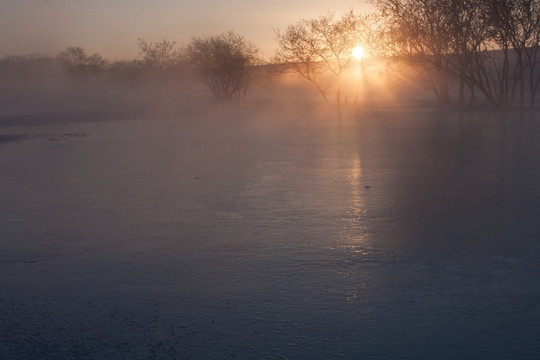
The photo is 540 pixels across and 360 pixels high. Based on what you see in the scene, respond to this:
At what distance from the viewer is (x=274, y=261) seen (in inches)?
212

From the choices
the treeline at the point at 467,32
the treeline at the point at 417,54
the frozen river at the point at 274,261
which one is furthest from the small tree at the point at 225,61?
the frozen river at the point at 274,261

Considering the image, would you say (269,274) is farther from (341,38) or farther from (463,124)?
(341,38)

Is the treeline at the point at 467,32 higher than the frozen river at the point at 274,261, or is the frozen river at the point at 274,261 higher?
the treeline at the point at 467,32

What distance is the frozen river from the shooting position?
3.79 m

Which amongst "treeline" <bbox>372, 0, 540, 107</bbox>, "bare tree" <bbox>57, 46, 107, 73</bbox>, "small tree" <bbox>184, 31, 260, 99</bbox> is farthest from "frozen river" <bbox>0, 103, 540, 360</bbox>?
"bare tree" <bbox>57, 46, 107, 73</bbox>

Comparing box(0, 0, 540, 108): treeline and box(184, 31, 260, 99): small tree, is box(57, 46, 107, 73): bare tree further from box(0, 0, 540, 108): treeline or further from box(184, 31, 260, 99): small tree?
box(184, 31, 260, 99): small tree

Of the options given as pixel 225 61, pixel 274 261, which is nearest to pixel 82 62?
pixel 225 61

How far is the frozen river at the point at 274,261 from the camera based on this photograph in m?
3.79

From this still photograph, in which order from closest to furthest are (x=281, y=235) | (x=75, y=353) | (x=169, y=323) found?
1. (x=75, y=353)
2. (x=169, y=323)
3. (x=281, y=235)

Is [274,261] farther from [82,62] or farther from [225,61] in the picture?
[82,62]

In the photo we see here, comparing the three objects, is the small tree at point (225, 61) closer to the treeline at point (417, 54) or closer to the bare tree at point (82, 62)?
the treeline at point (417, 54)

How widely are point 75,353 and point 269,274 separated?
190 cm

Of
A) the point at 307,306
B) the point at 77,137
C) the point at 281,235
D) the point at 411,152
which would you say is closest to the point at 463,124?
the point at 411,152

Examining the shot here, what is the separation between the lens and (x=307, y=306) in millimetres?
4309
